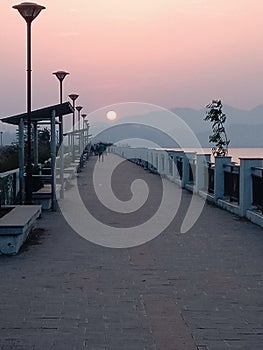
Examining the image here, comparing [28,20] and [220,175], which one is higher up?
[28,20]

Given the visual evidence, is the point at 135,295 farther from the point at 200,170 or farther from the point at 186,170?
the point at 186,170

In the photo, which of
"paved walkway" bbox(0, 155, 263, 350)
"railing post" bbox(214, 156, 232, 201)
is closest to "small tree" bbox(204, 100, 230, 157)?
"railing post" bbox(214, 156, 232, 201)

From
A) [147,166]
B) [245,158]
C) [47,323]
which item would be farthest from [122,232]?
[147,166]

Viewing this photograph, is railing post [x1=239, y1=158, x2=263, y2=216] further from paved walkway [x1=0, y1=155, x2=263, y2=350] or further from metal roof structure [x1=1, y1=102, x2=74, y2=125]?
metal roof structure [x1=1, y1=102, x2=74, y2=125]

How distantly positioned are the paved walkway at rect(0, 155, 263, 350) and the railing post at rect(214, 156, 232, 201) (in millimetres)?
6498

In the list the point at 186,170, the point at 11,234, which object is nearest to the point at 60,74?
the point at 186,170

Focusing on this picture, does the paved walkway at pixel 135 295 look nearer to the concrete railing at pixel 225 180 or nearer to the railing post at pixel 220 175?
the concrete railing at pixel 225 180

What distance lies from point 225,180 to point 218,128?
411 inches

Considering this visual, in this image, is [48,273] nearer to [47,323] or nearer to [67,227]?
[47,323]

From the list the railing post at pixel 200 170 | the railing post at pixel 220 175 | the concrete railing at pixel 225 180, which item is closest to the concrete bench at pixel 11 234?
the concrete railing at pixel 225 180

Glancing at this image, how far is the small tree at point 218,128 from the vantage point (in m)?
29.5

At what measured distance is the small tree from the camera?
2952 cm

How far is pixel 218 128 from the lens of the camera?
2950cm

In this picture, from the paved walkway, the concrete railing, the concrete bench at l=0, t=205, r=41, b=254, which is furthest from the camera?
the concrete railing
